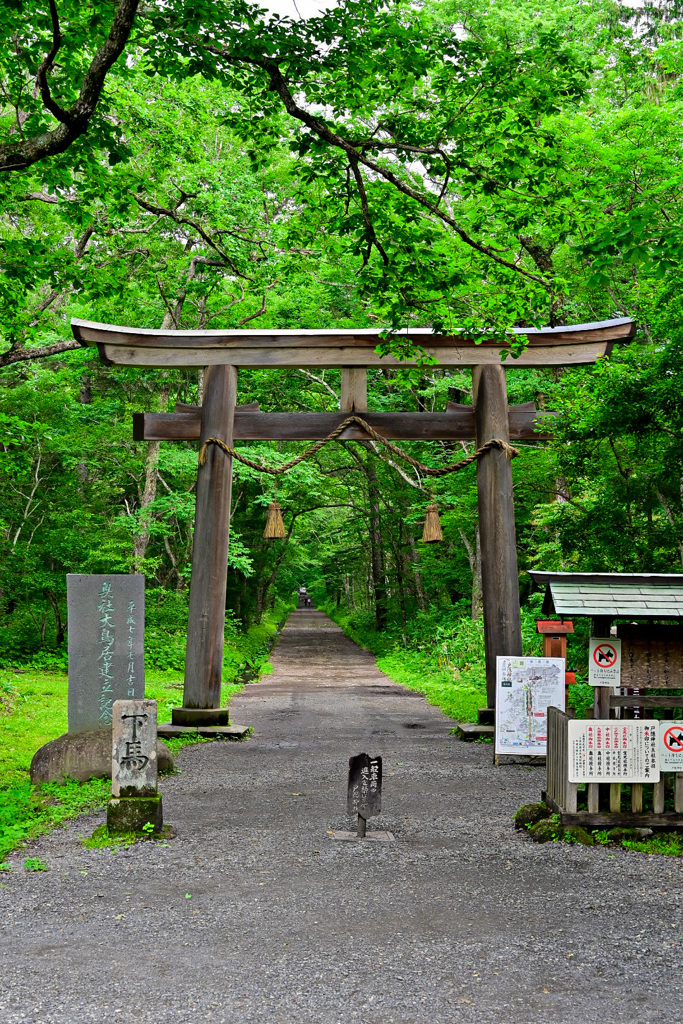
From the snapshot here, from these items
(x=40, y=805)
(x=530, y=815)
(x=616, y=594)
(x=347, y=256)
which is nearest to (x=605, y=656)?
(x=616, y=594)

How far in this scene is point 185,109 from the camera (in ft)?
50.4

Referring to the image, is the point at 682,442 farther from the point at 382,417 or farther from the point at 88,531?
the point at 88,531

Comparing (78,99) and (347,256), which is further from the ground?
(347,256)

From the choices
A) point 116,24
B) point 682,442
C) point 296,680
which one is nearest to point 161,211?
point 116,24

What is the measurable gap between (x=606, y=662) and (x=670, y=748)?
47.7 inches

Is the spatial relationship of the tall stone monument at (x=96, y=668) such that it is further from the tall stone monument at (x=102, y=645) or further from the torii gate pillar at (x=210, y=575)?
the torii gate pillar at (x=210, y=575)

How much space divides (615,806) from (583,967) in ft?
9.57

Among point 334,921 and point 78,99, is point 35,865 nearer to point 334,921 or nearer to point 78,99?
point 334,921

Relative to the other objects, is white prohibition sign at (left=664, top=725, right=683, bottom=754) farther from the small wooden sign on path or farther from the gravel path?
the small wooden sign on path

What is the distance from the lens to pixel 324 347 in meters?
12.5

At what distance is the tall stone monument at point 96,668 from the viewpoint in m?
8.80

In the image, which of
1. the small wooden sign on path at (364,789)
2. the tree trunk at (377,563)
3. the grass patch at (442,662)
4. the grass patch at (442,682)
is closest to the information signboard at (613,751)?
the small wooden sign on path at (364,789)

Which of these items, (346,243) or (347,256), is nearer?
(346,243)

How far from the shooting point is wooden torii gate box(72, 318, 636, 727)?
12148 mm
